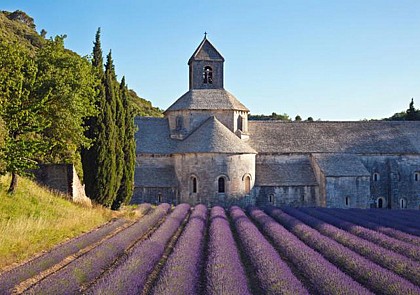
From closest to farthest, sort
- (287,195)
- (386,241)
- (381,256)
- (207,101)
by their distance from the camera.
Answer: (381,256)
(386,241)
(287,195)
(207,101)

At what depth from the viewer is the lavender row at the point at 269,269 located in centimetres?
929

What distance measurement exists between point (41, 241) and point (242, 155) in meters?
21.2

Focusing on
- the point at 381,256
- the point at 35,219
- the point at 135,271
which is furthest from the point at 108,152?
the point at 381,256

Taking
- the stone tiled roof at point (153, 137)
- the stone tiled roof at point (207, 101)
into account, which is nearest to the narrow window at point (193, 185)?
the stone tiled roof at point (153, 137)

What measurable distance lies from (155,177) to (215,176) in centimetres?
497

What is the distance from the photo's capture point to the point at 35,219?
57.7 ft

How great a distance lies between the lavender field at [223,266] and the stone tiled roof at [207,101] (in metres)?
19.4

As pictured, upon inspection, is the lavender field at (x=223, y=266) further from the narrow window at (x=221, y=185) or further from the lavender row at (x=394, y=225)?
the narrow window at (x=221, y=185)

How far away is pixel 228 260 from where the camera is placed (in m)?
12.2

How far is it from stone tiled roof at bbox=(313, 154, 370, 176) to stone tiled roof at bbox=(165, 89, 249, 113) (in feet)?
24.7

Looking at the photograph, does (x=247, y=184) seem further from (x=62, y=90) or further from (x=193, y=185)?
(x=62, y=90)

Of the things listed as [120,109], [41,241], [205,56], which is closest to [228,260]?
[41,241]

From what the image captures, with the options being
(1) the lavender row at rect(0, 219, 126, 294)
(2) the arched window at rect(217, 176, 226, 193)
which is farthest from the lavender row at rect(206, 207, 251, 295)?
(2) the arched window at rect(217, 176, 226, 193)

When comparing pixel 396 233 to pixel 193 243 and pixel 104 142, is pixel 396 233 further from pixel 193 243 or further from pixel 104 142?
pixel 104 142
